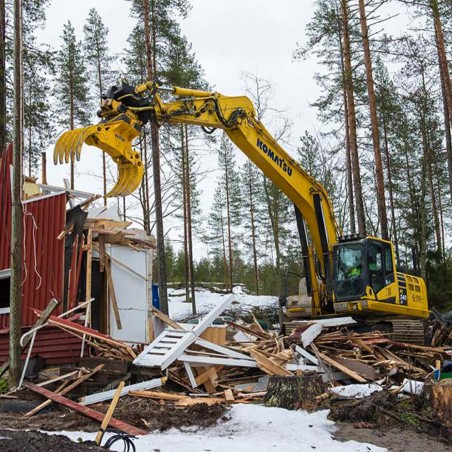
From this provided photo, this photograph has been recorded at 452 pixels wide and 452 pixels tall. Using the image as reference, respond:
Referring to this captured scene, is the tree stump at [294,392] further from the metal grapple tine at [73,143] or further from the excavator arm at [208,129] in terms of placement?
the metal grapple tine at [73,143]

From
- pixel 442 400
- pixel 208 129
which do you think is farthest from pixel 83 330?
pixel 442 400

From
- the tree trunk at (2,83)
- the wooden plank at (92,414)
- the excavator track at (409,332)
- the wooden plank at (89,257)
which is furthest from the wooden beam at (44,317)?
the excavator track at (409,332)

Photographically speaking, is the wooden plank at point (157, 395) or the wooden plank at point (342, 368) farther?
the wooden plank at point (342, 368)

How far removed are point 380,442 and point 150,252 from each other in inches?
310

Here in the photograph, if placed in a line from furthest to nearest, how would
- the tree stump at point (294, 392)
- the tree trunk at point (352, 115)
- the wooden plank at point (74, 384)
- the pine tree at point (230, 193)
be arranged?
the pine tree at point (230, 193)
the tree trunk at point (352, 115)
the wooden plank at point (74, 384)
the tree stump at point (294, 392)

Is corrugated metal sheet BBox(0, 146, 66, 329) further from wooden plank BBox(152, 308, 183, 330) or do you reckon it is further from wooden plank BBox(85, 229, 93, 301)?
wooden plank BBox(152, 308, 183, 330)

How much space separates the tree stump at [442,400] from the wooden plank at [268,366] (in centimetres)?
314

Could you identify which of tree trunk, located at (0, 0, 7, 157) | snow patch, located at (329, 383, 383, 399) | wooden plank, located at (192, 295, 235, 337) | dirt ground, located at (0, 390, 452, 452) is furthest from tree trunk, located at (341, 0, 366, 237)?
dirt ground, located at (0, 390, 452, 452)

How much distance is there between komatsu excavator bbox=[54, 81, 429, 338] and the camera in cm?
1168

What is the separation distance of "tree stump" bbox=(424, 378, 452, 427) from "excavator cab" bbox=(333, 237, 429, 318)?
5.80m

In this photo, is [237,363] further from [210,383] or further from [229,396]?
[229,396]

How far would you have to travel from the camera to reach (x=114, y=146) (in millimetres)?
10445

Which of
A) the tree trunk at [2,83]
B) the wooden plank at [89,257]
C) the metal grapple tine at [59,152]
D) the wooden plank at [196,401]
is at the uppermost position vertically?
the tree trunk at [2,83]

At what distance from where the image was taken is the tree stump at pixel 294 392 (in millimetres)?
8016
